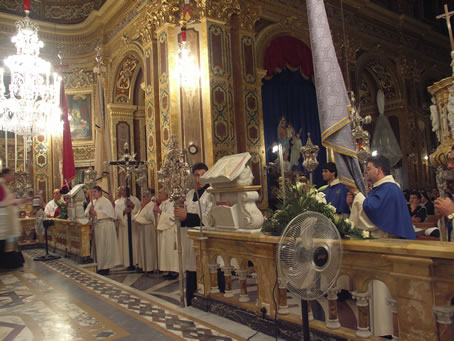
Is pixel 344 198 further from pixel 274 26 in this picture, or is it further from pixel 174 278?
pixel 274 26

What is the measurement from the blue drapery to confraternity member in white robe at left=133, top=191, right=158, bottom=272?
4978 millimetres

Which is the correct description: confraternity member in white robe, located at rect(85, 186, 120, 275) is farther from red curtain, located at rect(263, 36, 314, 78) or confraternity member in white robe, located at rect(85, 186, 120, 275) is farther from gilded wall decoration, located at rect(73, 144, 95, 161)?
gilded wall decoration, located at rect(73, 144, 95, 161)

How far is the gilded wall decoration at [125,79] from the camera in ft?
45.2

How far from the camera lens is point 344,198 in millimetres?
5414

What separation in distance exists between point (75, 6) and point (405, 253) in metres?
16.1

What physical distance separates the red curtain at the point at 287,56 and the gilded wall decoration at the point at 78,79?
7.24 m

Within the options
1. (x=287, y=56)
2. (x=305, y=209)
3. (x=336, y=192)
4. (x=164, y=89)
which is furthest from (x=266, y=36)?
(x=305, y=209)

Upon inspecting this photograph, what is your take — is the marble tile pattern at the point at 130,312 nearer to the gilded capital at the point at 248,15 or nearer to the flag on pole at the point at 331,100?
the flag on pole at the point at 331,100

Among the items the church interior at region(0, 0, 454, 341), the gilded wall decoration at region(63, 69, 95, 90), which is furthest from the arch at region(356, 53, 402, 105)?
the gilded wall decoration at region(63, 69, 95, 90)

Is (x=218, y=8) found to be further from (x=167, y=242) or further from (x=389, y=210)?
(x=389, y=210)

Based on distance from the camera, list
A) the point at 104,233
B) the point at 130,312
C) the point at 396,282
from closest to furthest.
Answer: the point at 396,282 → the point at 130,312 → the point at 104,233

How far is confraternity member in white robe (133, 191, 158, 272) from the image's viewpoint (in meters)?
7.93

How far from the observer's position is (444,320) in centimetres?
247

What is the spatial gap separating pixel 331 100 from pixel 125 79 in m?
11.7
